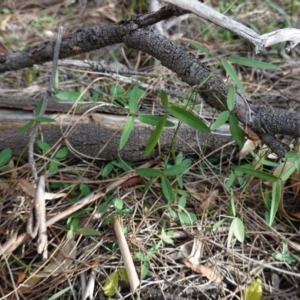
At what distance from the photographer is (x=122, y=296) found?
127 cm

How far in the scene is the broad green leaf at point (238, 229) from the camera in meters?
1.32

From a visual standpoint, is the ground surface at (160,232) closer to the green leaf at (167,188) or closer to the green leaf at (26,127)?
the green leaf at (167,188)

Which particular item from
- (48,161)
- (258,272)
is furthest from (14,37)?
(258,272)

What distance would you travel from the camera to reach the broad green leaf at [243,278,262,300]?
129 cm

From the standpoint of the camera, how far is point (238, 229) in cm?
133

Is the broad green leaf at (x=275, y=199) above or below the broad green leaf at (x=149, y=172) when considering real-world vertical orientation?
above

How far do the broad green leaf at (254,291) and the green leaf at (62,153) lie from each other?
68cm

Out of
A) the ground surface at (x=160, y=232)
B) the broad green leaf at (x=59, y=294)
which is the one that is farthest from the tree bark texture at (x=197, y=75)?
the broad green leaf at (x=59, y=294)

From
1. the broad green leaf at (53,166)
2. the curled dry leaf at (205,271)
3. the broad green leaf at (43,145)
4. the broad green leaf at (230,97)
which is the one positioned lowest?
the curled dry leaf at (205,271)

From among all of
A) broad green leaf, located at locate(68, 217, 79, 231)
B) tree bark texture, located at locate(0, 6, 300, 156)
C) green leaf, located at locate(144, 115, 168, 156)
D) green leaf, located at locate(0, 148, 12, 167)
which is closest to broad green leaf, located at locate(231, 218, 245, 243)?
tree bark texture, located at locate(0, 6, 300, 156)

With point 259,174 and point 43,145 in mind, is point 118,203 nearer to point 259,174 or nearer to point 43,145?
point 43,145

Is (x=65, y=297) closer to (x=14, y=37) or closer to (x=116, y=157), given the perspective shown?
(x=116, y=157)

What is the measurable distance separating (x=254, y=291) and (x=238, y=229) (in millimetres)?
178

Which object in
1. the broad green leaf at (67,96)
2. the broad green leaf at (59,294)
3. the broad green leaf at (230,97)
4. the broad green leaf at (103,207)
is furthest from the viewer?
the broad green leaf at (67,96)
